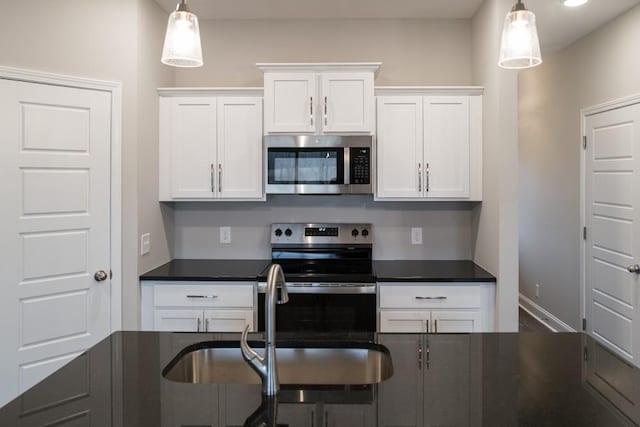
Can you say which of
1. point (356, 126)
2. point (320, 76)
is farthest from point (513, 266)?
point (320, 76)

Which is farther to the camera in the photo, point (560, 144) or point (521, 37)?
point (560, 144)

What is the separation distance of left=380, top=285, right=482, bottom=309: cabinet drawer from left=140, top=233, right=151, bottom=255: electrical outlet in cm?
159

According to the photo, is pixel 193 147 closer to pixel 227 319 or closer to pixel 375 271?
pixel 227 319

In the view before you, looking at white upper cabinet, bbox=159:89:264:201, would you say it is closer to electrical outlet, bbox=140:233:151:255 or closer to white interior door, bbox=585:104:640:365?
electrical outlet, bbox=140:233:151:255

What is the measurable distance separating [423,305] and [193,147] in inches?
75.8

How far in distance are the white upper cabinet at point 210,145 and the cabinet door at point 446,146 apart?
1.19 metres

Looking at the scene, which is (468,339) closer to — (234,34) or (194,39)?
(194,39)

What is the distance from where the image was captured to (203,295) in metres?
2.84

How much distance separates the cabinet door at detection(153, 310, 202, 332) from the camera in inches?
112

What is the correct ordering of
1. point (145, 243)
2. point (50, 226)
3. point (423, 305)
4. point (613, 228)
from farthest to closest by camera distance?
point (613, 228), point (145, 243), point (423, 305), point (50, 226)

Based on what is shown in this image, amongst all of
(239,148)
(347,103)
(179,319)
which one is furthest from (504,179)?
(179,319)

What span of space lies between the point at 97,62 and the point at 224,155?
96 centimetres

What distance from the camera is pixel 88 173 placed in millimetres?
2635

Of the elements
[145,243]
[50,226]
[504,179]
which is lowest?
[145,243]
